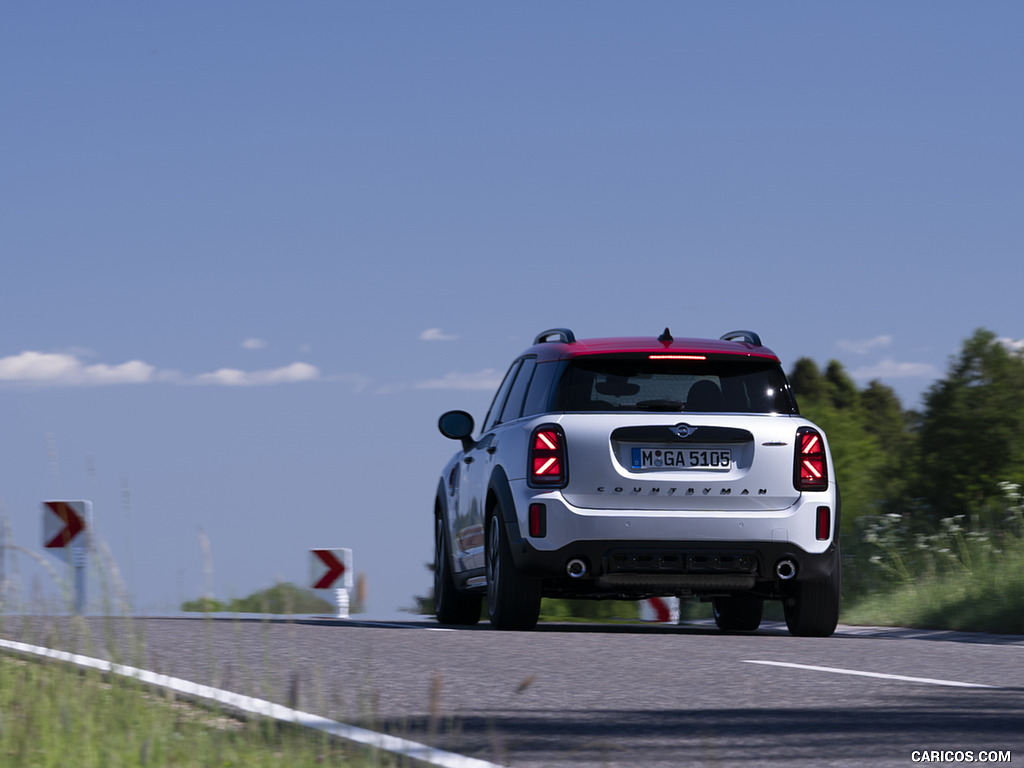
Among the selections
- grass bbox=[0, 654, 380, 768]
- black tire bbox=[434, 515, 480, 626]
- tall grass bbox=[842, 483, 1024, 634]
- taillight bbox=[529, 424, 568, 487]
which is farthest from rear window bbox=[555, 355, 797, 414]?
grass bbox=[0, 654, 380, 768]

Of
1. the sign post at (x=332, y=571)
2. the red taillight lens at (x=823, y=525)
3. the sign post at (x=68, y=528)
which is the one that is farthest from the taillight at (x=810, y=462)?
the sign post at (x=332, y=571)

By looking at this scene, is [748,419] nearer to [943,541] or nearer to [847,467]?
[943,541]

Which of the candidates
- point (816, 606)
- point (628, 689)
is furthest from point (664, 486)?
point (628, 689)

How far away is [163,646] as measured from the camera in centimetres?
867

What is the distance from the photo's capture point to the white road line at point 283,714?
478 centimetres

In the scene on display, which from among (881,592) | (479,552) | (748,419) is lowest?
(881,592)

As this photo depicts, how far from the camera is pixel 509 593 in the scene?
1020cm

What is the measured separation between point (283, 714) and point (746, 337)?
5980 millimetres

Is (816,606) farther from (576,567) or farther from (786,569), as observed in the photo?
(576,567)

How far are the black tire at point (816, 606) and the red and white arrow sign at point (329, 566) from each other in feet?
27.8

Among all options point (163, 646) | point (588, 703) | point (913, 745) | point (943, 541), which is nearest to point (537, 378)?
point (163, 646)

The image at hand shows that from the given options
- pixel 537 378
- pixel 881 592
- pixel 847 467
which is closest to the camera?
pixel 537 378

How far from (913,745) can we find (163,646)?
4751mm

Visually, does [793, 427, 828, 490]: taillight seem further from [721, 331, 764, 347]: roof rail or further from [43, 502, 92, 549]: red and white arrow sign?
[43, 502, 92, 549]: red and white arrow sign
